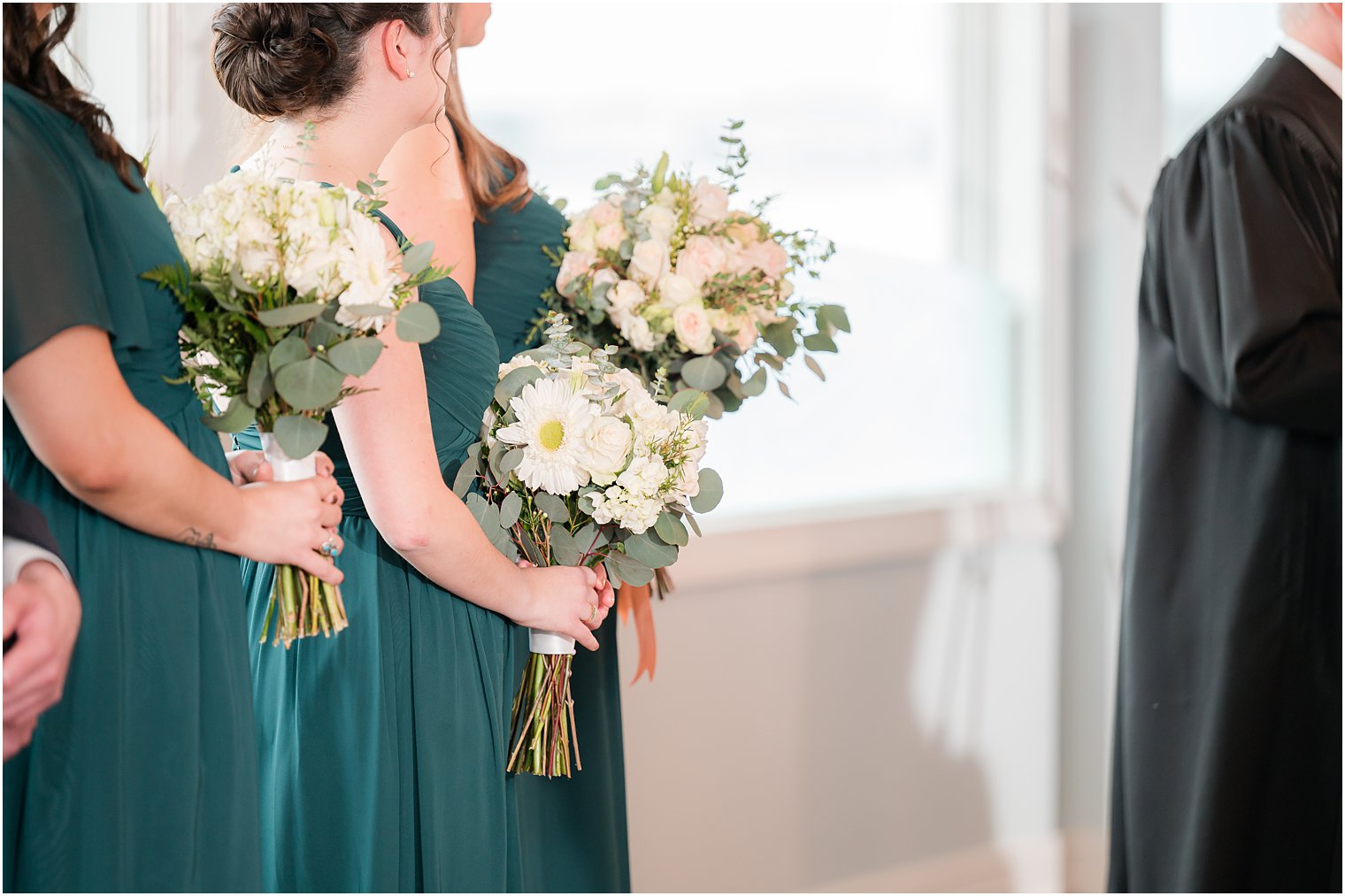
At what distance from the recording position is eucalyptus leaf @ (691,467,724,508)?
1469mm

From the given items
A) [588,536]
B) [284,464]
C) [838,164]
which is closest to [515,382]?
[588,536]

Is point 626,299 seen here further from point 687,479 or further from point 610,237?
point 687,479

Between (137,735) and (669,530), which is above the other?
(669,530)

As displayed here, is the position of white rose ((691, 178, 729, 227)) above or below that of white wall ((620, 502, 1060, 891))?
above

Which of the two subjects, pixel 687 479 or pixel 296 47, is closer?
pixel 296 47

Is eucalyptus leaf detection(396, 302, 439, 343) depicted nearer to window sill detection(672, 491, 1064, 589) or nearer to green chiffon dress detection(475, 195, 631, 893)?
green chiffon dress detection(475, 195, 631, 893)

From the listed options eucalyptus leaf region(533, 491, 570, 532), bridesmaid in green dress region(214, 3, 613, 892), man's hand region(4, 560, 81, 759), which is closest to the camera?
man's hand region(4, 560, 81, 759)

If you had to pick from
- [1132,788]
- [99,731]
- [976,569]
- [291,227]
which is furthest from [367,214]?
[976,569]

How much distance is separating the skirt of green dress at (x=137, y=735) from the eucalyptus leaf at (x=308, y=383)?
6.4 inches

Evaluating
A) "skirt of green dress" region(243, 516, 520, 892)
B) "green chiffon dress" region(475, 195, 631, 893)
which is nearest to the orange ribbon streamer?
"green chiffon dress" region(475, 195, 631, 893)

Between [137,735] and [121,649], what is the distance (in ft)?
0.28

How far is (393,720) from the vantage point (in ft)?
4.58

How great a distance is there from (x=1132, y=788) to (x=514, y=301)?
1422 mm

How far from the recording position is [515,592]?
1407 millimetres
